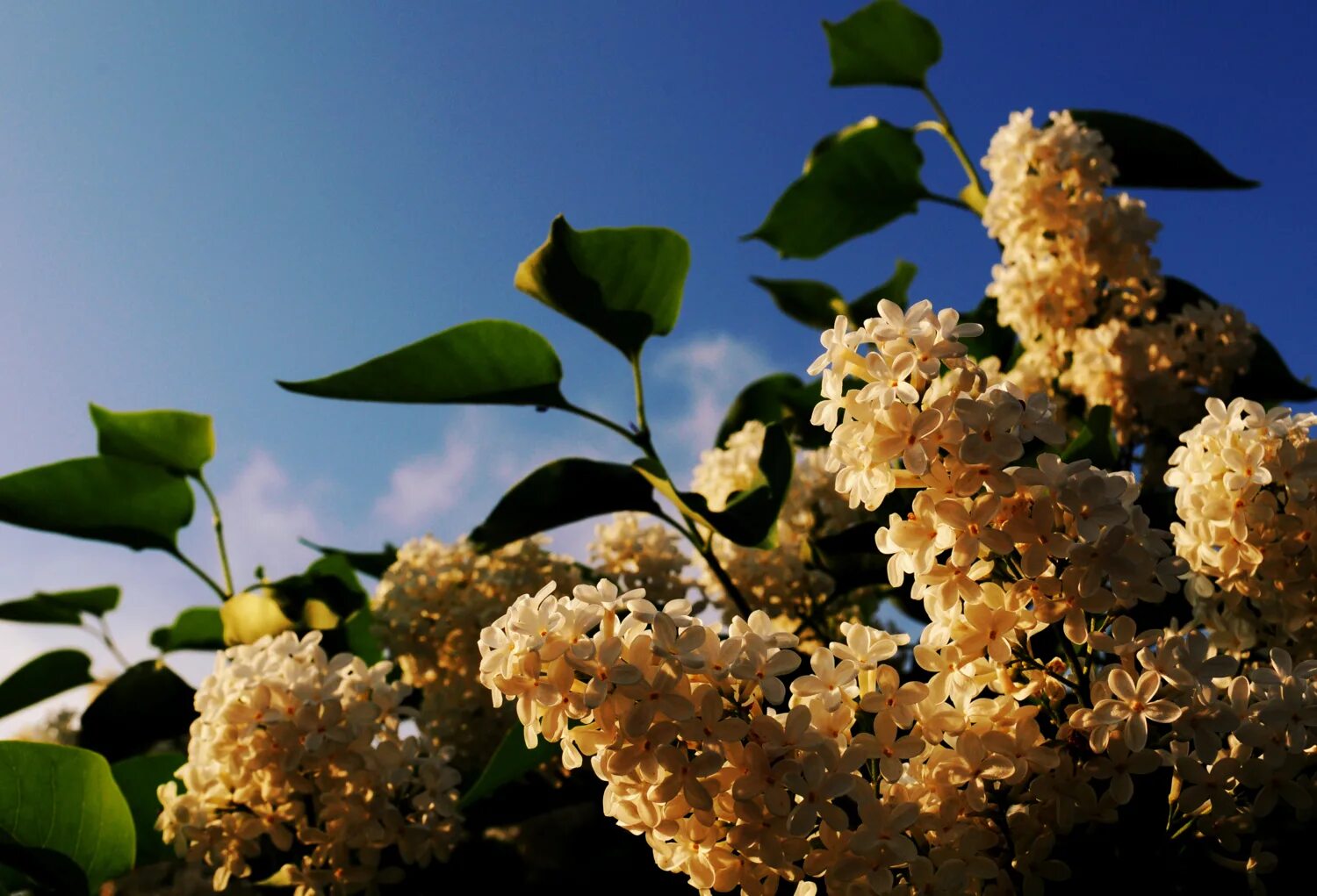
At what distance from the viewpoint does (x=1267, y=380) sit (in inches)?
71.8

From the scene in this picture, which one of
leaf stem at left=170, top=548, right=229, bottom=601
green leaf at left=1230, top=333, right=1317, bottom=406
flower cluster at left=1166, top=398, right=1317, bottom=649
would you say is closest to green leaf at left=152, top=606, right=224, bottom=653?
leaf stem at left=170, top=548, right=229, bottom=601

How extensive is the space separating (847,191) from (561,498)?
1.15 meters

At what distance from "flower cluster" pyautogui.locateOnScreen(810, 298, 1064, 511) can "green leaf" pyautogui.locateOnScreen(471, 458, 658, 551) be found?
633 mm

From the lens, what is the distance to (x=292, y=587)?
1.78 m

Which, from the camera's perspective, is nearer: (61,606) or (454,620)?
(454,620)

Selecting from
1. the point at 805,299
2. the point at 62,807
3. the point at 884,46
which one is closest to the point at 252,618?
the point at 62,807

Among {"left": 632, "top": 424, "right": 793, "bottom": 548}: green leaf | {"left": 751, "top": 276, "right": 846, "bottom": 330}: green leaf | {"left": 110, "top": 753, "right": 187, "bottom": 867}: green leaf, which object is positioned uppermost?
{"left": 751, "top": 276, "right": 846, "bottom": 330}: green leaf

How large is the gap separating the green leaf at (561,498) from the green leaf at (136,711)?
749mm

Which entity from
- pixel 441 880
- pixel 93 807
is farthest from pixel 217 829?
pixel 441 880

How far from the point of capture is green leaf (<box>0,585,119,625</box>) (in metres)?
2.23

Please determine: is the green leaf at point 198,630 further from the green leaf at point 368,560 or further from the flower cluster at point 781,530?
the flower cluster at point 781,530

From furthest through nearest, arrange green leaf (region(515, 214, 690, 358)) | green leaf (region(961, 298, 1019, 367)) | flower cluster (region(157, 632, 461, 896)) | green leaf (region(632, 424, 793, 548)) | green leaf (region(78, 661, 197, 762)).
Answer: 1. green leaf (region(961, 298, 1019, 367))
2. green leaf (region(78, 661, 197, 762))
3. green leaf (region(515, 214, 690, 358))
4. green leaf (region(632, 424, 793, 548))
5. flower cluster (region(157, 632, 461, 896))

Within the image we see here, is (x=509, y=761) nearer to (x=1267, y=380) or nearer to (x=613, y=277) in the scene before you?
(x=613, y=277)

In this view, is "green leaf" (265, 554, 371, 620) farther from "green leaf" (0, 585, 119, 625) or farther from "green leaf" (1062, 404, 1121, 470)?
"green leaf" (1062, 404, 1121, 470)
